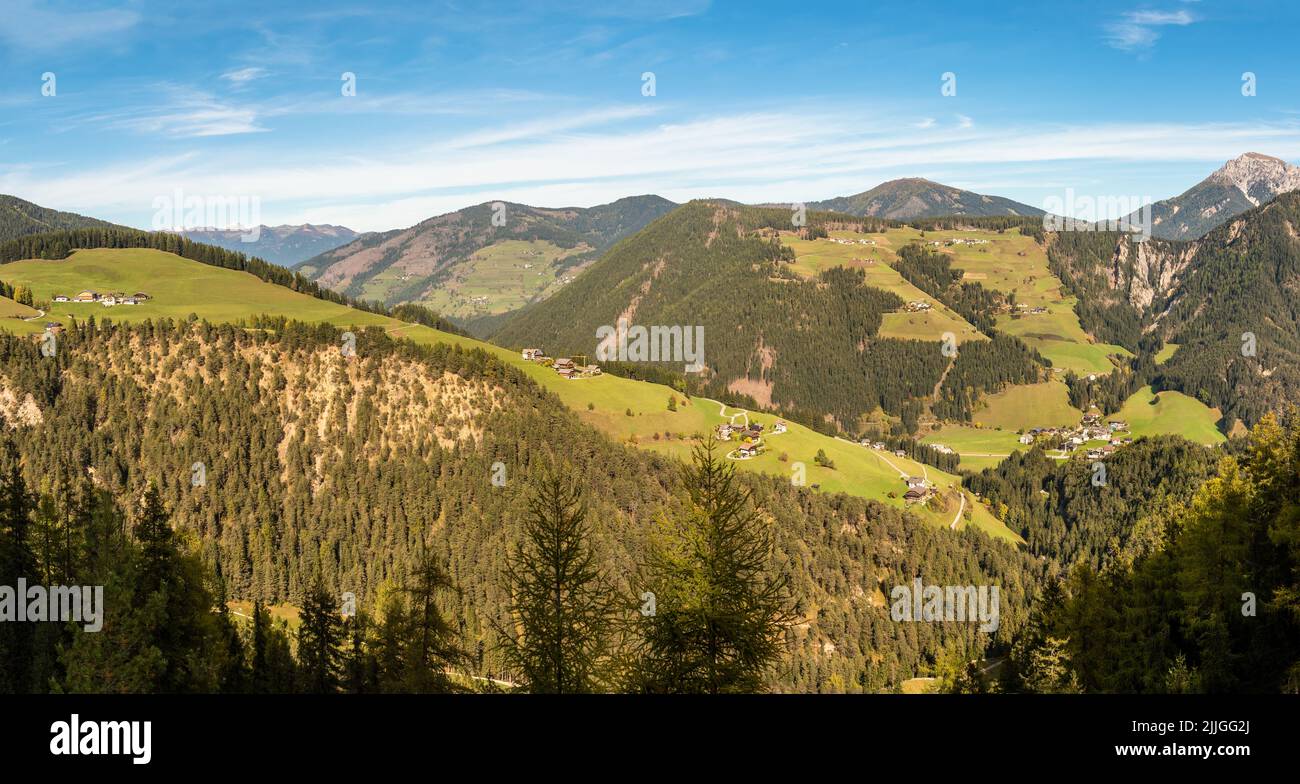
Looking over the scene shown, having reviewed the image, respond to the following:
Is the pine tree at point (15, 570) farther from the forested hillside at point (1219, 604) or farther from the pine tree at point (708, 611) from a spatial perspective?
the forested hillside at point (1219, 604)

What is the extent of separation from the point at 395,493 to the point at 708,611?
527ft

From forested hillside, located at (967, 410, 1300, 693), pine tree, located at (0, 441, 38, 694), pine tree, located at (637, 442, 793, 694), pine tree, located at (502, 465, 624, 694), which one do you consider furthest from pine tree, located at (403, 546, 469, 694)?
forested hillside, located at (967, 410, 1300, 693)

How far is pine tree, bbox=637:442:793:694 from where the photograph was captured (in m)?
26.9

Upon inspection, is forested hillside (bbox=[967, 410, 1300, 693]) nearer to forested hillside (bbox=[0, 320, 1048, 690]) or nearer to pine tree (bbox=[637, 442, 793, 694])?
pine tree (bbox=[637, 442, 793, 694])

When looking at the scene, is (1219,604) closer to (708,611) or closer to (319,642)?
(708,611)

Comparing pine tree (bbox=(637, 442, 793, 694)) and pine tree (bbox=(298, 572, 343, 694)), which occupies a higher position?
pine tree (bbox=(637, 442, 793, 694))

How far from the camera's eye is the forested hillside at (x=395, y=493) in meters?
146

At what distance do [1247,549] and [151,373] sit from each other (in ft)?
775

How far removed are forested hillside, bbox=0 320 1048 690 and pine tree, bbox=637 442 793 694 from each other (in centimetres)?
10340

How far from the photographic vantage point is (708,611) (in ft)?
87.3

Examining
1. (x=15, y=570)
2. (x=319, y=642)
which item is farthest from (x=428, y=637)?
(x=15, y=570)

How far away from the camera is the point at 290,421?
192875 millimetres

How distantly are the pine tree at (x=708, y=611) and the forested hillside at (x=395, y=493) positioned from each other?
4071 inches
